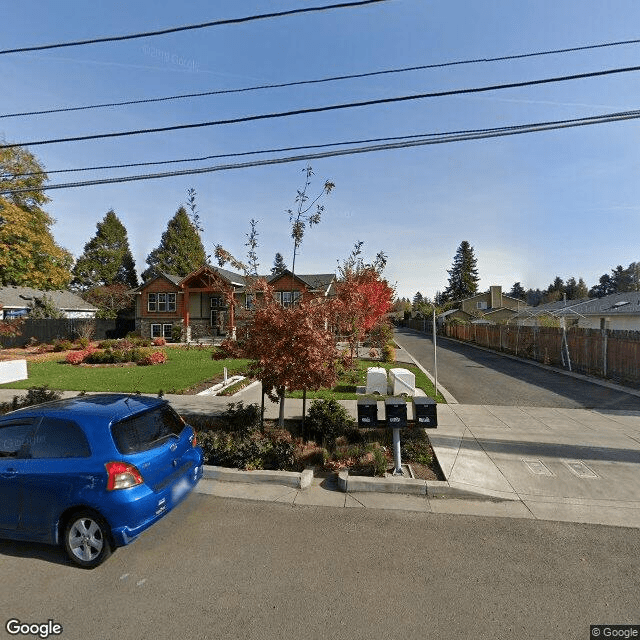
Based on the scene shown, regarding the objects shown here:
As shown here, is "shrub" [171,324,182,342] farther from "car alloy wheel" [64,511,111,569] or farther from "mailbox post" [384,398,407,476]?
"car alloy wheel" [64,511,111,569]

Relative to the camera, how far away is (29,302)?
108 ft

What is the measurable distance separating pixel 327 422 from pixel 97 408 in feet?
13.1

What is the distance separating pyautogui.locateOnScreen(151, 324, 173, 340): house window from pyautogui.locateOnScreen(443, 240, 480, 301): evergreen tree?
4987 cm

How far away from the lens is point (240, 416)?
24.0ft

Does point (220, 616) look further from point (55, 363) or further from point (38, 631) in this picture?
point (55, 363)

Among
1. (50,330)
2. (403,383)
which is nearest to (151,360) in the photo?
(403,383)

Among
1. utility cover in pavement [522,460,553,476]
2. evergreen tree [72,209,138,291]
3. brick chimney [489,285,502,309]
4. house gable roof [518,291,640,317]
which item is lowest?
utility cover in pavement [522,460,553,476]

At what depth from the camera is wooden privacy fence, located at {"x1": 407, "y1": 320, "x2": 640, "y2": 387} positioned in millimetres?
12922

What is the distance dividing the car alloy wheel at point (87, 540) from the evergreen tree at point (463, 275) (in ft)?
218

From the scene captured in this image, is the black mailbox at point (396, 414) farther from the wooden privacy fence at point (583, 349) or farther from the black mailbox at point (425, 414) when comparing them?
the wooden privacy fence at point (583, 349)

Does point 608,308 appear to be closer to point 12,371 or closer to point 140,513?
point 140,513

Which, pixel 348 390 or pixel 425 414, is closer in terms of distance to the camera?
pixel 425 414

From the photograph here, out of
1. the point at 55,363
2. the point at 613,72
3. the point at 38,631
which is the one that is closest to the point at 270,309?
the point at 38,631

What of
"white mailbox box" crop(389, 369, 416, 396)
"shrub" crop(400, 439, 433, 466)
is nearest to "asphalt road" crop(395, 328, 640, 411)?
"white mailbox box" crop(389, 369, 416, 396)
